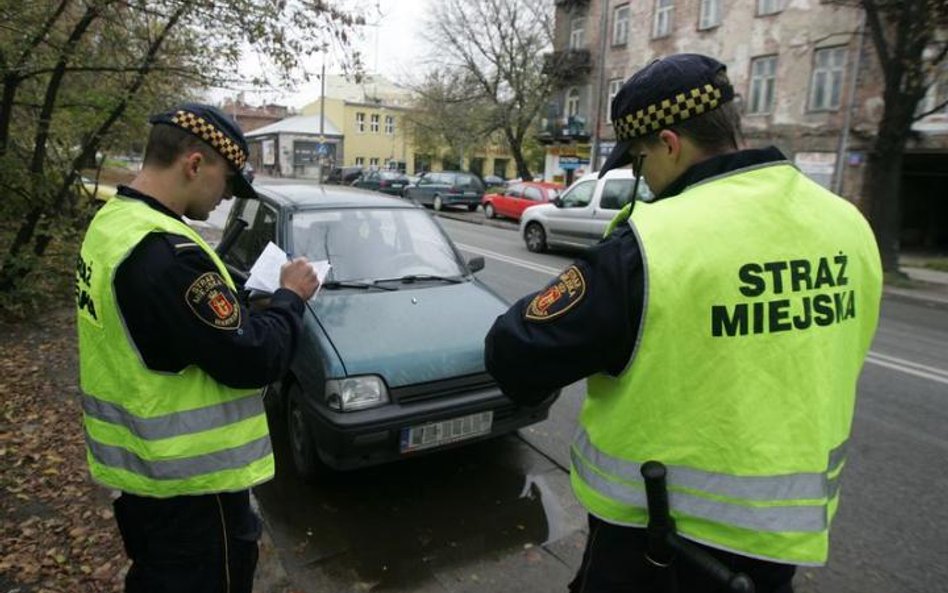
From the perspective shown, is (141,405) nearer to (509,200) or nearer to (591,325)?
(591,325)

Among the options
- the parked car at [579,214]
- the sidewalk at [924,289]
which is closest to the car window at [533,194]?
the parked car at [579,214]

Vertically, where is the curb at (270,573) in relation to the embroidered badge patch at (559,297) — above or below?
below

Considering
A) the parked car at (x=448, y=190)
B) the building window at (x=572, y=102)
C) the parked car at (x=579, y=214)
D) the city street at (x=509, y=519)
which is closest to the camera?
the city street at (x=509, y=519)

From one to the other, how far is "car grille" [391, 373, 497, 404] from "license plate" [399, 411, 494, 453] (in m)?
0.14

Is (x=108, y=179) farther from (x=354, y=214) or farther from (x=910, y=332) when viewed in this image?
(x=910, y=332)

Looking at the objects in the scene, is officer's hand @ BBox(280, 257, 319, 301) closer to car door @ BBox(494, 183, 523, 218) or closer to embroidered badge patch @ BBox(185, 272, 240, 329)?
embroidered badge patch @ BBox(185, 272, 240, 329)

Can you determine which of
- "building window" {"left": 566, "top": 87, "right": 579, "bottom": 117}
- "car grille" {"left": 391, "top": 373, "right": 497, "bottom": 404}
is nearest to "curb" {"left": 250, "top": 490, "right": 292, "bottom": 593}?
"car grille" {"left": 391, "top": 373, "right": 497, "bottom": 404}

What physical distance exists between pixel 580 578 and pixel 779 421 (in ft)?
2.20

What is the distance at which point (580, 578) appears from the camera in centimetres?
163

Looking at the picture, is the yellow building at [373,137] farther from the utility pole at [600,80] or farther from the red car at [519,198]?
the red car at [519,198]

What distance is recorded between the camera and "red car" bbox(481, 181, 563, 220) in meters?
19.1

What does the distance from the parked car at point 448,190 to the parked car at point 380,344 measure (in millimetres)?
19580

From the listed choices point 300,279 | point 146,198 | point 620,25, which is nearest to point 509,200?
point 620,25

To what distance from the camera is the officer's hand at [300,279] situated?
6.64 ft
